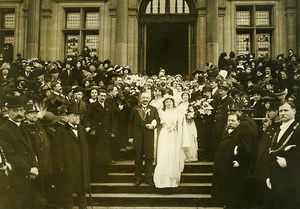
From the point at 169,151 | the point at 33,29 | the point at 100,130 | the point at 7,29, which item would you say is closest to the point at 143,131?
the point at 169,151

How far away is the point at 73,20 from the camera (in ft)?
57.4

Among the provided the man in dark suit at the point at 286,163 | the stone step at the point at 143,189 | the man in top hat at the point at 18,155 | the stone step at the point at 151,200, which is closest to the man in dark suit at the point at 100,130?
the stone step at the point at 143,189

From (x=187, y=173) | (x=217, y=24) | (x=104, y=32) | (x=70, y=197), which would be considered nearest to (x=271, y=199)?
(x=187, y=173)

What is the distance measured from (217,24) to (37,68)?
6704mm

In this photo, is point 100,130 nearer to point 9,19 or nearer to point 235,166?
point 235,166

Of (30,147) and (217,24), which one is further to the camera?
(217,24)

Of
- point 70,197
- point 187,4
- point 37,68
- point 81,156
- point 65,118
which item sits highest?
point 187,4

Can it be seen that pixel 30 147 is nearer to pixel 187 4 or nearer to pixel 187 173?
pixel 187 173

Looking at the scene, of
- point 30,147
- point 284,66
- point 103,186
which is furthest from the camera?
point 284,66

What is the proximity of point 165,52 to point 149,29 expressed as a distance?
3.44 feet

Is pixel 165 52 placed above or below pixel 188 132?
above

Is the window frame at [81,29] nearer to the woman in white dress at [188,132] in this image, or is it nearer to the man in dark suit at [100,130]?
the woman in white dress at [188,132]

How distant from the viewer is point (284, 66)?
1230cm

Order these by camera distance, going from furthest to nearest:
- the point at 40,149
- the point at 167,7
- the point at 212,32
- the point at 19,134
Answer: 1. the point at 167,7
2. the point at 212,32
3. the point at 40,149
4. the point at 19,134
